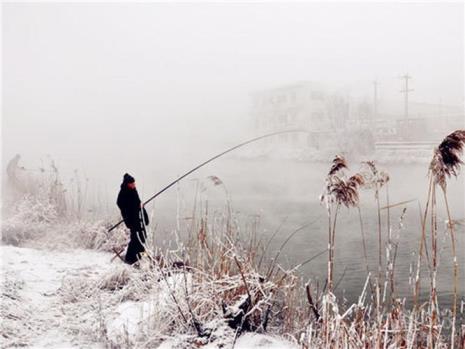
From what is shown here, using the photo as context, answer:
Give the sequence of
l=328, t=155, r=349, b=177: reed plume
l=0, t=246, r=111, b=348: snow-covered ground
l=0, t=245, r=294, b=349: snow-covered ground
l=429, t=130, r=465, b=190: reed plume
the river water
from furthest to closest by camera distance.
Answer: the river water, l=0, t=246, r=111, b=348: snow-covered ground, l=0, t=245, r=294, b=349: snow-covered ground, l=328, t=155, r=349, b=177: reed plume, l=429, t=130, r=465, b=190: reed plume

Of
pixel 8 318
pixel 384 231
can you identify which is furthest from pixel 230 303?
pixel 384 231

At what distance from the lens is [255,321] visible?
12.0 ft

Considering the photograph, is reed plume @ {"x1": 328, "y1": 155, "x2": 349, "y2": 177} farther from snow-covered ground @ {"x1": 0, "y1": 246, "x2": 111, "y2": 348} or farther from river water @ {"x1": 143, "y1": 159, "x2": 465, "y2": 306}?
snow-covered ground @ {"x1": 0, "y1": 246, "x2": 111, "y2": 348}

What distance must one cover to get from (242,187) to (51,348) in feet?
80.6

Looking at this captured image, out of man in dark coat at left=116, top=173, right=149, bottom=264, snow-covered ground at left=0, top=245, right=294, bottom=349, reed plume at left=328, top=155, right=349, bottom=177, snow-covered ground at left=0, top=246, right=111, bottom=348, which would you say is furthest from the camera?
man in dark coat at left=116, top=173, right=149, bottom=264

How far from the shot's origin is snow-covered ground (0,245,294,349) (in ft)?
11.6

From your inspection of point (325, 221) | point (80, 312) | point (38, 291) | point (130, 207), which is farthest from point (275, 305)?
point (325, 221)

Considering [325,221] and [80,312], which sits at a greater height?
[80,312]

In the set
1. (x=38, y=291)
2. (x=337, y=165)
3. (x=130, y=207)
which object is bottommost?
(x=38, y=291)

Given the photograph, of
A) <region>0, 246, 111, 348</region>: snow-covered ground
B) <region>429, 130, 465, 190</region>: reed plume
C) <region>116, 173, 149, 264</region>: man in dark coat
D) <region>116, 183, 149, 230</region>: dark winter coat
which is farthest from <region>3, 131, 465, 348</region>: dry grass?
<region>116, 183, 149, 230</region>: dark winter coat

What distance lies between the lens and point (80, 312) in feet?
14.7

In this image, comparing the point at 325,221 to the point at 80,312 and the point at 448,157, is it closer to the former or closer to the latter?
the point at 80,312

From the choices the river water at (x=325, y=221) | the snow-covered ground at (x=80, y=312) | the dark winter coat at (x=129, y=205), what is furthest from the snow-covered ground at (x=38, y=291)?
the river water at (x=325, y=221)

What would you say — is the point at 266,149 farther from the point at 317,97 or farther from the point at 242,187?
the point at 242,187
